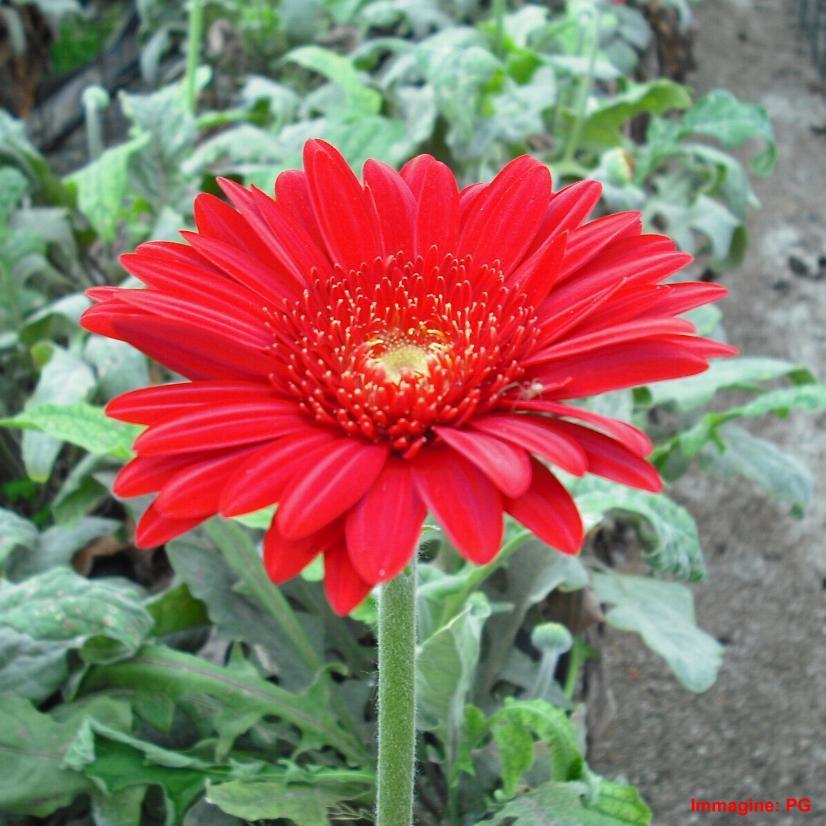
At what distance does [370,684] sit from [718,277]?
6.79ft

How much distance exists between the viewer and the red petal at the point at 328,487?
78 centimetres

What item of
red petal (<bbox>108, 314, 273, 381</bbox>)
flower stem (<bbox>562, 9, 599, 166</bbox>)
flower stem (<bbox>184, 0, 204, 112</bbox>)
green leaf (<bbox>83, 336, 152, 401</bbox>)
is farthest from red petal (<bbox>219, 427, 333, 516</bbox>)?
flower stem (<bbox>184, 0, 204, 112</bbox>)

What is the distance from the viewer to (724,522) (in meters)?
2.51

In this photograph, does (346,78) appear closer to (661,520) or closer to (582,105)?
(582,105)

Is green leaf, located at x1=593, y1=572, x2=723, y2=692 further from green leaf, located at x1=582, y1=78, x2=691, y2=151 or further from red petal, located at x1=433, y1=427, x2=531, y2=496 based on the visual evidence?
green leaf, located at x1=582, y1=78, x2=691, y2=151

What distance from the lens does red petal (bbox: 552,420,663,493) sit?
0.83 m

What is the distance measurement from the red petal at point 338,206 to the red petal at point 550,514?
0.32 metres

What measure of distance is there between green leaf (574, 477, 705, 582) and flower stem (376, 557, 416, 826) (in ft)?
1.45

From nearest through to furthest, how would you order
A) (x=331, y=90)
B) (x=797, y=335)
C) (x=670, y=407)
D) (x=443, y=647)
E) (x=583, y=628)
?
(x=443, y=647) < (x=583, y=628) < (x=670, y=407) < (x=331, y=90) < (x=797, y=335)

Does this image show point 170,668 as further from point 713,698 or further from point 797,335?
point 797,335

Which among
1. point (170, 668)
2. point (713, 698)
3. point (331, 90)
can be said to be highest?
point (331, 90)

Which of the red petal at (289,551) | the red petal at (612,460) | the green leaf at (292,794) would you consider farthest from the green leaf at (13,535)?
the red petal at (612,460)

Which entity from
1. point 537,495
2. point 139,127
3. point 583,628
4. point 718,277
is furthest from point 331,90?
point 537,495

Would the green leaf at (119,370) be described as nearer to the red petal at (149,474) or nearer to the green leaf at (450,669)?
the green leaf at (450,669)
